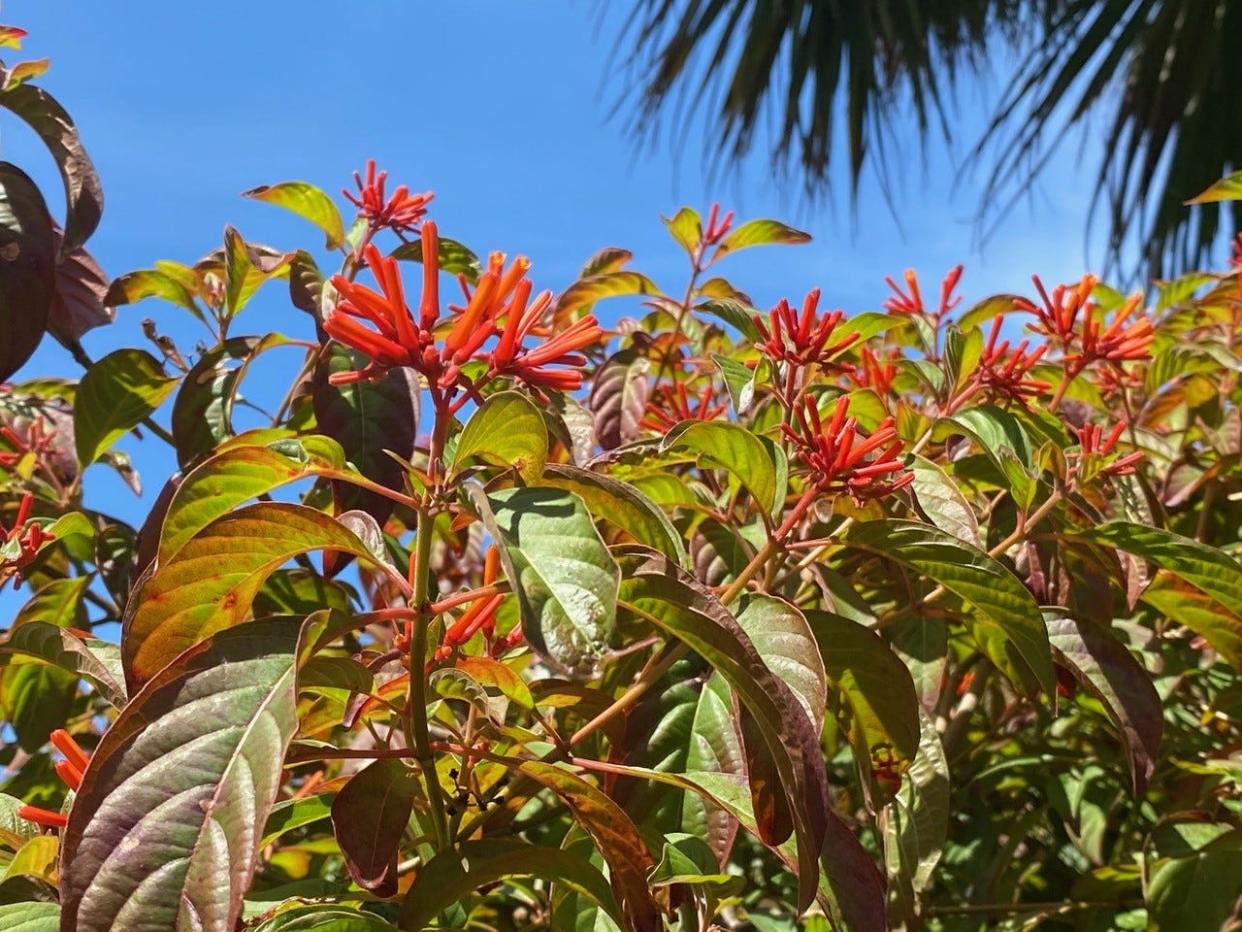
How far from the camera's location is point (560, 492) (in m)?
0.57

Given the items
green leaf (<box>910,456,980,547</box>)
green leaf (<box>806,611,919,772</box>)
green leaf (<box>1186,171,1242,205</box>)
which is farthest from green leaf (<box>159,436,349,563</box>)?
green leaf (<box>1186,171,1242,205</box>)

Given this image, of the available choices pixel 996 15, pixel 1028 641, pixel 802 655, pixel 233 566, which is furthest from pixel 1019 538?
pixel 996 15

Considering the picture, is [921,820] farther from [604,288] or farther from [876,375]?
[604,288]

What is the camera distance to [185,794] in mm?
517

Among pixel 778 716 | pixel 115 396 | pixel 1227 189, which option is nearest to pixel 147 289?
pixel 115 396

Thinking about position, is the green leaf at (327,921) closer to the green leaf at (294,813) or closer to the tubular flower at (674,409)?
the green leaf at (294,813)

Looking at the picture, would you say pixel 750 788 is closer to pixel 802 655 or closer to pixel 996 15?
pixel 802 655

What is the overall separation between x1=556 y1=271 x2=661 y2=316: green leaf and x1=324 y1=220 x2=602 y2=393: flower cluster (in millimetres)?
704

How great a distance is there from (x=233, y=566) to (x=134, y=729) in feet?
0.32

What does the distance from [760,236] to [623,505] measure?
2.34 ft

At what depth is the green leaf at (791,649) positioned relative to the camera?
640 mm

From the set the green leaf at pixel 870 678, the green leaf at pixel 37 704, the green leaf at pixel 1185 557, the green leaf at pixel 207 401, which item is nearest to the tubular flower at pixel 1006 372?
the green leaf at pixel 1185 557

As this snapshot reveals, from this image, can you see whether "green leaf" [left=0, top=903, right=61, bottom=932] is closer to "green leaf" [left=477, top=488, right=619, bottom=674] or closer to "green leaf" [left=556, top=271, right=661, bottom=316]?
"green leaf" [left=477, top=488, right=619, bottom=674]

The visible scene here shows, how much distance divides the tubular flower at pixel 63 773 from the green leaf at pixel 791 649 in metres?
0.37
